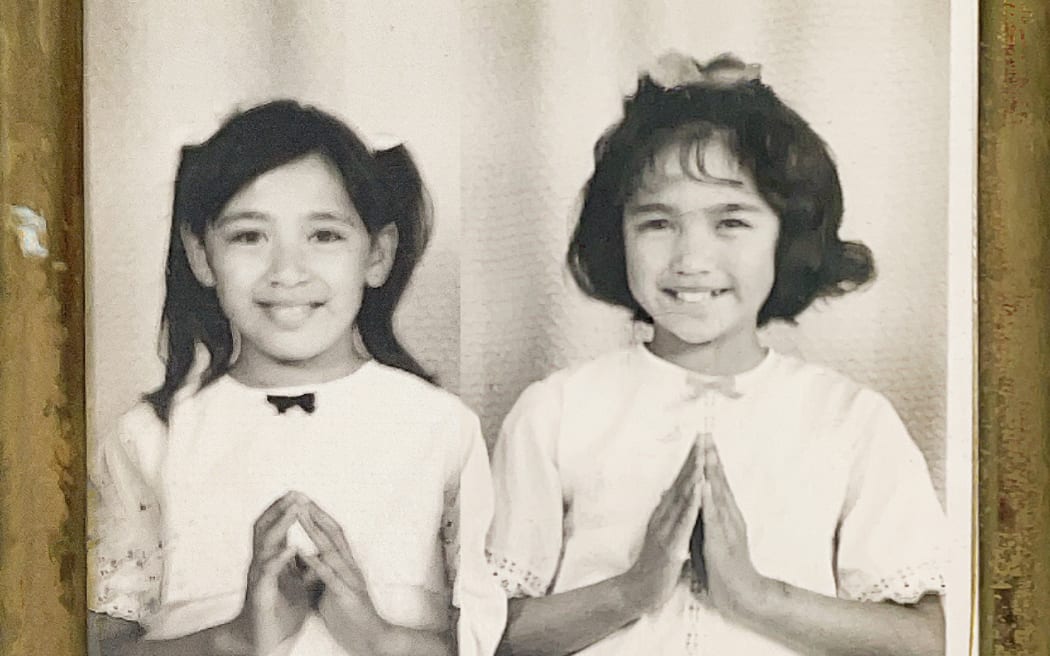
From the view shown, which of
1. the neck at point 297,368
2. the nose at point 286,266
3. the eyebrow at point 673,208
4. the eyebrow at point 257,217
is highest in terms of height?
the eyebrow at point 673,208

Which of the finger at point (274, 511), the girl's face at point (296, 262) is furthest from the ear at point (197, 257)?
the finger at point (274, 511)

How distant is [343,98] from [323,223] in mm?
79

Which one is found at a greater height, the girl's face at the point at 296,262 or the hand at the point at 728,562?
the girl's face at the point at 296,262

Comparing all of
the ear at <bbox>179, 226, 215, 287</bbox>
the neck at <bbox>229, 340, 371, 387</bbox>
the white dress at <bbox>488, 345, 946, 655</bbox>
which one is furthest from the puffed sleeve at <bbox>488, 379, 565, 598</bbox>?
the ear at <bbox>179, 226, 215, 287</bbox>

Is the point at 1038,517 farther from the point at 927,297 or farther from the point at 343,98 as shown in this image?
the point at 343,98

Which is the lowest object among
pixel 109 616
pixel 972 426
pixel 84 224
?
pixel 109 616

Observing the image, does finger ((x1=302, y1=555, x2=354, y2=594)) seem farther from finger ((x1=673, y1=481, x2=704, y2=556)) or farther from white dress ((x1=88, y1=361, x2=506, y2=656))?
finger ((x1=673, y1=481, x2=704, y2=556))

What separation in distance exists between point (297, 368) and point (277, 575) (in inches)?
5.1

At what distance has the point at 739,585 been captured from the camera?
63 centimetres

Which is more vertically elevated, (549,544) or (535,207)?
(535,207)

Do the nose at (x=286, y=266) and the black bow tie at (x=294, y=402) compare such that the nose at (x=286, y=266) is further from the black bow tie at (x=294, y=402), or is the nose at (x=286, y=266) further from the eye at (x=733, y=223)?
the eye at (x=733, y=223)

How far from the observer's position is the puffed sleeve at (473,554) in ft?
2.08

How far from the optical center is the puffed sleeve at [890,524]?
2.06 ft

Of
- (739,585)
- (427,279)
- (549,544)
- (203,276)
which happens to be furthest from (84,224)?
(739,585)
